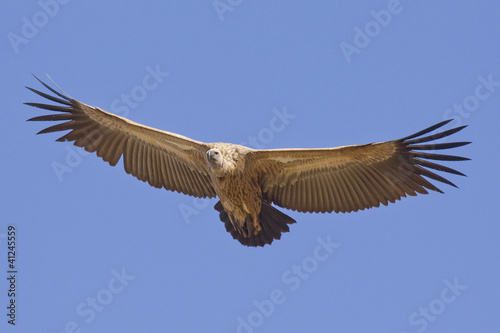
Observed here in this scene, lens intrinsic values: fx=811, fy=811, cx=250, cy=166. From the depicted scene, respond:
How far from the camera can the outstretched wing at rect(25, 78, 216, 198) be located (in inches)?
433

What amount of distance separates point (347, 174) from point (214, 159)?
1.74 meters

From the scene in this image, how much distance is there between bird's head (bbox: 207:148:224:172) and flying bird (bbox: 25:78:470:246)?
0.01m

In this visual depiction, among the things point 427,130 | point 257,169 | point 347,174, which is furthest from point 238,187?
point 427,130

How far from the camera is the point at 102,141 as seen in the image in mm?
11188

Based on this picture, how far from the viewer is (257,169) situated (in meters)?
Answer: 10.4

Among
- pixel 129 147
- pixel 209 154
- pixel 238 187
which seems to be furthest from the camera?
pixel 129 147

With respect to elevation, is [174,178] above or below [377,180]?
above

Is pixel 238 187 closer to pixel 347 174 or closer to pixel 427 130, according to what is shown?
pixel 347 174

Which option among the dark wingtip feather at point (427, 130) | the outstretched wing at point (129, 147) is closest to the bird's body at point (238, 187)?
the outstretched wing at point (129, 147)

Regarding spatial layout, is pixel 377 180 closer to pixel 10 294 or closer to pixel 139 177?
pixel 139 177

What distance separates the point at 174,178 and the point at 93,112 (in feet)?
4.67

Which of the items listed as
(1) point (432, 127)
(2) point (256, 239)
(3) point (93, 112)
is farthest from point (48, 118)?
(1) point (432, 127)

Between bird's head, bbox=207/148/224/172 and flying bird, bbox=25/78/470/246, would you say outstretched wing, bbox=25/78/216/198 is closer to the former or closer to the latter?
flying bird, bbox=25/78/470/246

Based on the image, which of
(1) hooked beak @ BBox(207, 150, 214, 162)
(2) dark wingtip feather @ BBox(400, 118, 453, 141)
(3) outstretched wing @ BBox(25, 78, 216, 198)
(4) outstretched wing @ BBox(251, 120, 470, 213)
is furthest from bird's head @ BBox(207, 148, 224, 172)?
(2) dark wingtip feather @ BBox(400, 118, 453, 141)
